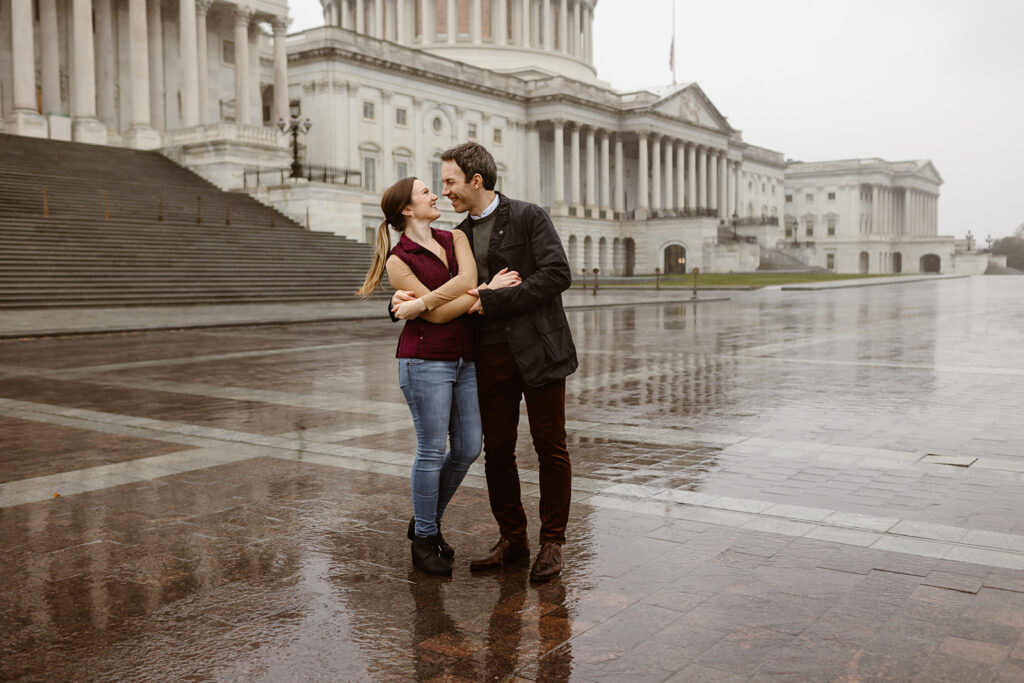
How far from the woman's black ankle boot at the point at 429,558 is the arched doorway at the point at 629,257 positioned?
81525 millimetres

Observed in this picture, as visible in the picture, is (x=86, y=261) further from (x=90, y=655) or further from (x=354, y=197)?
(x=90, y=655)

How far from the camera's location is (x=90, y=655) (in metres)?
3.92

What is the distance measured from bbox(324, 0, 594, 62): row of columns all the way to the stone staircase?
48121 mm

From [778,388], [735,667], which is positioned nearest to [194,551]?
[735,667]

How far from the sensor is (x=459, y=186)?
190 inches

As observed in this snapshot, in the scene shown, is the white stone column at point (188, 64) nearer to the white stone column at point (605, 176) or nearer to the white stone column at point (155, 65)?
the white stone column at point (155, 65)

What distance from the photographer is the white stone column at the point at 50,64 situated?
45906mm

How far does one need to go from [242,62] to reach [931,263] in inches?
4245

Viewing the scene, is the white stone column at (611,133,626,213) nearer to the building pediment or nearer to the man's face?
the building pediment

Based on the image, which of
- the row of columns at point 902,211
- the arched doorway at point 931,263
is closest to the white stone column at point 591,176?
the row of columns at point 902,211

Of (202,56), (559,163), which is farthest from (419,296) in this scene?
(559,163)

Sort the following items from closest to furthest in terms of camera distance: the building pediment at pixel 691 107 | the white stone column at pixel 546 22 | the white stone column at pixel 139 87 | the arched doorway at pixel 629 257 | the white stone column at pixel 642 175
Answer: the white stone column at pixel 139 87
the white stone column at pixel 642 175
the arched doorway at pixel 629 257
the building pediment at pixel 691 107
the white stone column at pixel 546 22

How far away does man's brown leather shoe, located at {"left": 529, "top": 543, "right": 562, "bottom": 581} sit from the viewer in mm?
4773

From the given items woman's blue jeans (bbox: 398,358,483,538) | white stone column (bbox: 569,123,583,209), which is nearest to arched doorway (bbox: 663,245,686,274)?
white stone column (bbox: 569,123,583,209)
